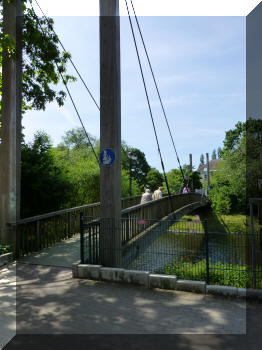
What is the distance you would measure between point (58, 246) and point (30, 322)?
14.9ft

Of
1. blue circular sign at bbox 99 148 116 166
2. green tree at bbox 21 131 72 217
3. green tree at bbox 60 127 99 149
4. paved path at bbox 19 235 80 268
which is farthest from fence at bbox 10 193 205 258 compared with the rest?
green tree at bbox 60 127 99 149

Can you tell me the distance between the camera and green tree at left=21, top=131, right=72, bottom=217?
9266 mm

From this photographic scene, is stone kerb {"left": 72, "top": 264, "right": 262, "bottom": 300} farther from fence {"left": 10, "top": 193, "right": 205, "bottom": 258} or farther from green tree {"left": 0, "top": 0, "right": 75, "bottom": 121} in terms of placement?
green tree {"left": 0, "top": 0, "right": 75, "bottom": 121}

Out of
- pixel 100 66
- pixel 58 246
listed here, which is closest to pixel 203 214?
pixel 58 246

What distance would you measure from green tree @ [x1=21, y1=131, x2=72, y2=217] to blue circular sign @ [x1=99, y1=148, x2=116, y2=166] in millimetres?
3834

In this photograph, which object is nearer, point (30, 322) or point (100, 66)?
point (30, 322)

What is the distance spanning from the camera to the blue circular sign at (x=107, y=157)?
20.5 feet

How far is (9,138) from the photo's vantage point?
748cm

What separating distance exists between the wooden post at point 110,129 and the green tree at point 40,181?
3.86 meters

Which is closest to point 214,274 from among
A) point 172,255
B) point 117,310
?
point 172,255

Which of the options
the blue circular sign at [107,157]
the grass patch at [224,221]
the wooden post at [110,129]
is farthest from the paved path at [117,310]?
the grass patch at [224,221]

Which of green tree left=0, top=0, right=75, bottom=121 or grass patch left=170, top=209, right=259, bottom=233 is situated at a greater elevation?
green tree left=0, top=0, right=75, bottom=121

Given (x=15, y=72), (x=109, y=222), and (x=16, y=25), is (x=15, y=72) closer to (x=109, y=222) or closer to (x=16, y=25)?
(x=16, y=25)

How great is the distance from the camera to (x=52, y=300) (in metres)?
4.80
